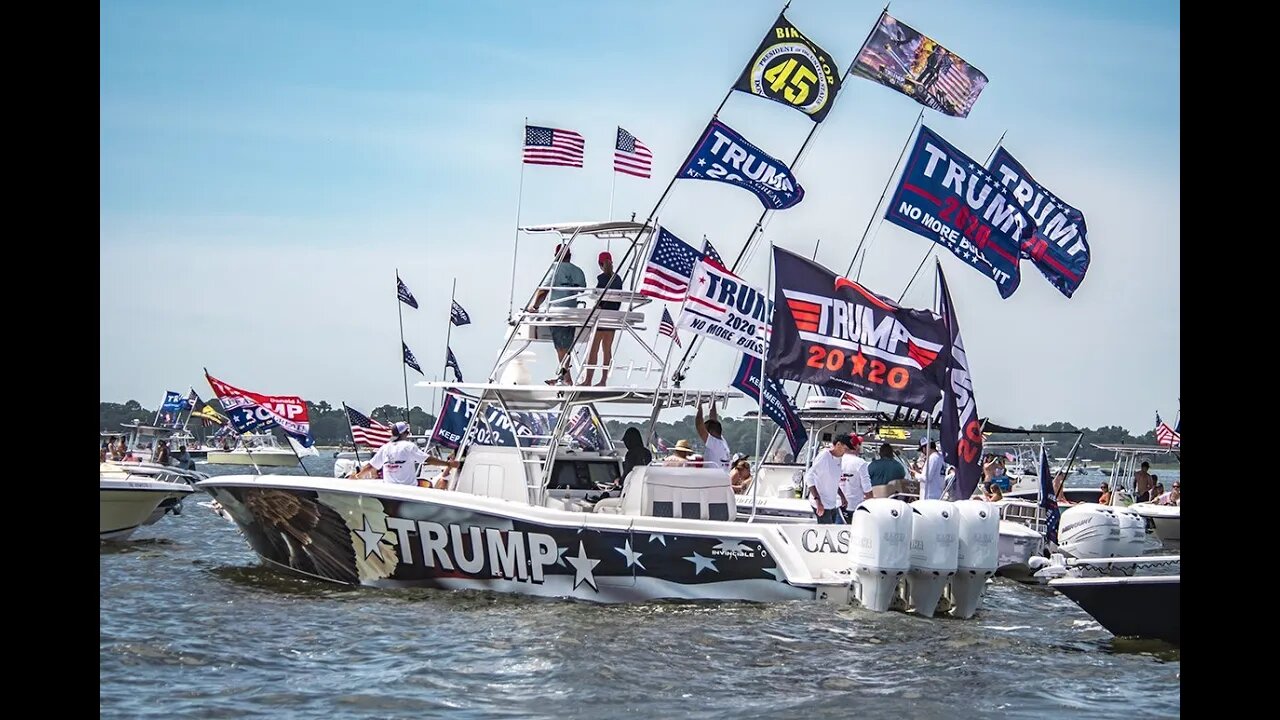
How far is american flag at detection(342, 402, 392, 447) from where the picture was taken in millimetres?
25797

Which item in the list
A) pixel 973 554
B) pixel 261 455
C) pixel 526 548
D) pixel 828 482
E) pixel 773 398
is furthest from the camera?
pixel 261 455

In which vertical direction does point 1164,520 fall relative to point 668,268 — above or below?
below

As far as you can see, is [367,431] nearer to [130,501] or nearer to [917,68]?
[130,501]

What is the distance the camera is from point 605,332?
16328 millimetres

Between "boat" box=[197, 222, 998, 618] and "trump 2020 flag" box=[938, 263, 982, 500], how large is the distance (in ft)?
5.33

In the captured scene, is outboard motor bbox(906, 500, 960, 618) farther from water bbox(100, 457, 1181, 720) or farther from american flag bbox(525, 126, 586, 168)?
american flag bbox(525, 126, 586, 168)

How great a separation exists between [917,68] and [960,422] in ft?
21.4

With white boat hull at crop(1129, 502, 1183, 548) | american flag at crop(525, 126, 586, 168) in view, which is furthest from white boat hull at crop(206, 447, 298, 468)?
american flag at crop(525, 126, 586, 168)

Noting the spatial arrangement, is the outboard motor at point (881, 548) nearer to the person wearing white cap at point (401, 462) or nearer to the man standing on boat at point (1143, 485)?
the person wearing white cap at point (401, 462)

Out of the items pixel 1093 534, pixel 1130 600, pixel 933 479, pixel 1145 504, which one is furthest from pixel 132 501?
pixel 1145 504
